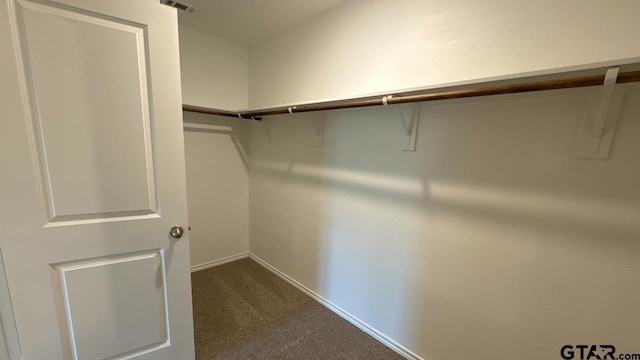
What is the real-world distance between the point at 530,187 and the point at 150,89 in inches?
71.7

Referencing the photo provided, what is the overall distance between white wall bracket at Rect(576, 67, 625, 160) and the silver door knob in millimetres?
1863

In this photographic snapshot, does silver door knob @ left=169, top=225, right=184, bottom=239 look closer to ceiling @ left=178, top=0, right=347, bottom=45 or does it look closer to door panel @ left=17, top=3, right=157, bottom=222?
door panel @ left=17, top=3, right=157, bottom=222

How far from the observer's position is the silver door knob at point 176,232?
1.32 meters

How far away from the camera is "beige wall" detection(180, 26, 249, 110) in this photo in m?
2.35

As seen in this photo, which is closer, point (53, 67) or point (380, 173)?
point (53, 67)

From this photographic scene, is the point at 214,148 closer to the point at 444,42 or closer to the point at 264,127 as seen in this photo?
the point at 264,127

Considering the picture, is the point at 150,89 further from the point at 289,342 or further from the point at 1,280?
the point at 289,342

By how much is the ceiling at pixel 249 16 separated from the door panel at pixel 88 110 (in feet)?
3.19

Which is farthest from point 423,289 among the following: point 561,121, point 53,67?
point 53,67

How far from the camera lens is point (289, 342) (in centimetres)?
175

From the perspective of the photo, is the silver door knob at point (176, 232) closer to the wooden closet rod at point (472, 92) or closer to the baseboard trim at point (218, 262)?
the wooden closet rod at point (472, 92)

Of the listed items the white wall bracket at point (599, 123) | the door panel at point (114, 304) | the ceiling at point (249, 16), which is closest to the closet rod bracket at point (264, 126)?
the ceiling at point (249, 16)

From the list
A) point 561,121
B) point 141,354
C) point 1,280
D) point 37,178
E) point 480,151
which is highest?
point 561,121

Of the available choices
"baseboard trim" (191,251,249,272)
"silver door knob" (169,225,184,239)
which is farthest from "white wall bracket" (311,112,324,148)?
"baseboard trim" (191,251,249,272)
